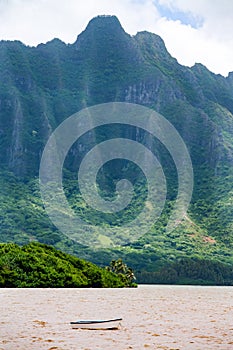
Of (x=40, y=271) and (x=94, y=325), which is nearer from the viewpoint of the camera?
(x=94, y=325)

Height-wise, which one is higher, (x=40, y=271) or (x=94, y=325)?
(x=40, y=271)

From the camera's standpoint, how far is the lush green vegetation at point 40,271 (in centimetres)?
6081

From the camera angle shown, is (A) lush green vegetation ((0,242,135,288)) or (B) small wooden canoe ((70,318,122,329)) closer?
(B) small wooden canoe ((70,318,122,329))

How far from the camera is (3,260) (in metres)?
61.6

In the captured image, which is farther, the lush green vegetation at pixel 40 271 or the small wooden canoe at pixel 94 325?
the lush green vegetation at pixel 40 271

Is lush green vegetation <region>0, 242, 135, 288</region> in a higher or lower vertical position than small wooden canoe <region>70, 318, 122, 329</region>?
higher

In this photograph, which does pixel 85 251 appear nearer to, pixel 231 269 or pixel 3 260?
pixel 231 269

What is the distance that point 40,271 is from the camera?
63438mm

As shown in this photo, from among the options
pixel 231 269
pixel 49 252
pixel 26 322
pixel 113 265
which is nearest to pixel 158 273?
pixel 231 269

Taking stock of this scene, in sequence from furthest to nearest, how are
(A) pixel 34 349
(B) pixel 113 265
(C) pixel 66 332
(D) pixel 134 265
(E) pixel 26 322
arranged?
(D) pixel 134 265
(B) pixel 113 265
(E) pixel 26 322
(C) pixel 66 332
(A) pixel 34 349

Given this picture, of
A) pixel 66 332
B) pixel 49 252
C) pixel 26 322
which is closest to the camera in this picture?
pixel 66 332

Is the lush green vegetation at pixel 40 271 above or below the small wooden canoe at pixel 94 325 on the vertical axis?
above

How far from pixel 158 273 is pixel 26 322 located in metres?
159

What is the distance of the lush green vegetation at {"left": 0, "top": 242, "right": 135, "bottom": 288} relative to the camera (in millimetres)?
60812
